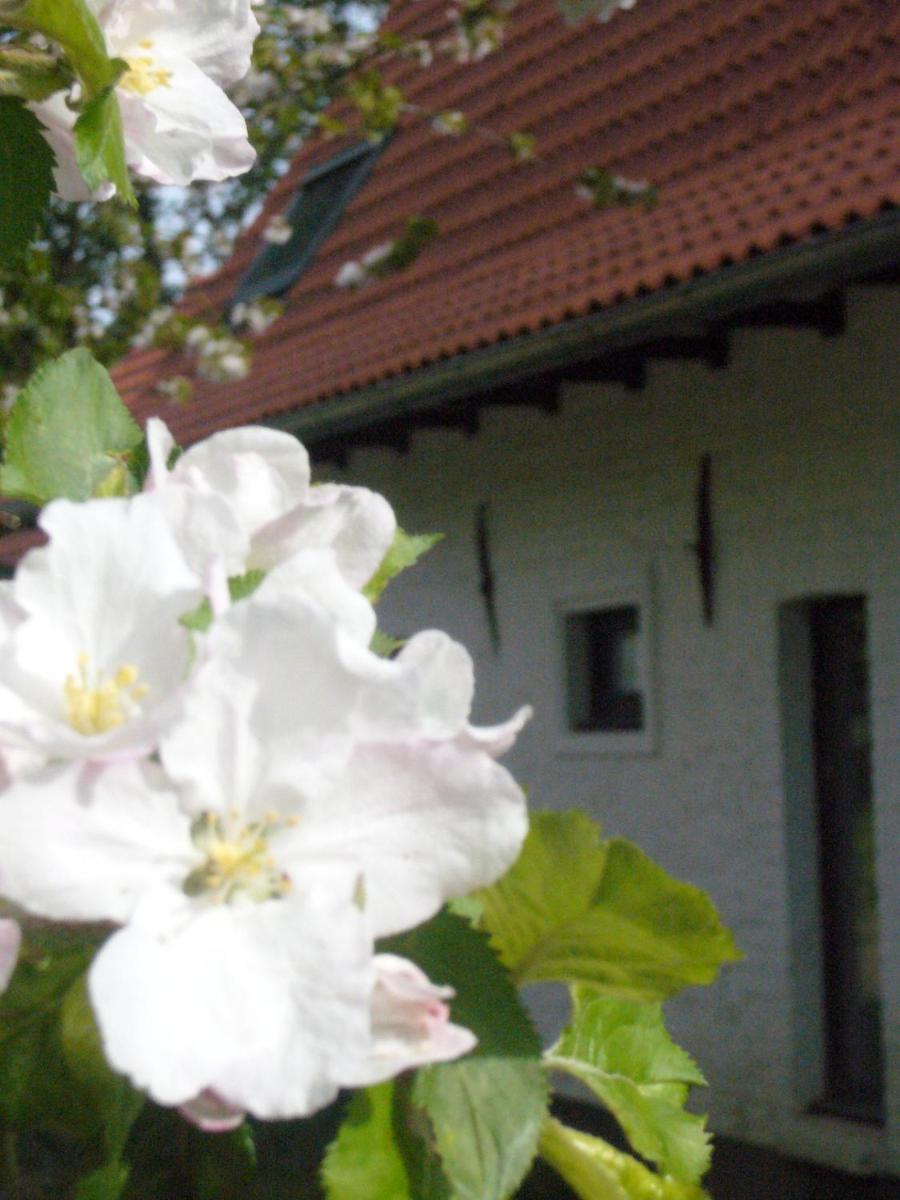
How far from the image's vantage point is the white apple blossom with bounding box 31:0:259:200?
813 mm

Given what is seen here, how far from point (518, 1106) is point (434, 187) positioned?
992cm

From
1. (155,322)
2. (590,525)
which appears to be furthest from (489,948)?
(590,525)

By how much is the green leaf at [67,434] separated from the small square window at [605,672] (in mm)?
7174

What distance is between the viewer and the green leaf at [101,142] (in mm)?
790

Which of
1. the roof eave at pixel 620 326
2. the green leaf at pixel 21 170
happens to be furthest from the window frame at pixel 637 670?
the green leaf at pixel 21 170

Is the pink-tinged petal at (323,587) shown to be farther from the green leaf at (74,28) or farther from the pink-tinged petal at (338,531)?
the green leaf at (74,28)

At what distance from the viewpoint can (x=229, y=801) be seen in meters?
0.49

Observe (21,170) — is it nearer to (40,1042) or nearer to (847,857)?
(40,1042)

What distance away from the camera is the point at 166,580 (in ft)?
1.64

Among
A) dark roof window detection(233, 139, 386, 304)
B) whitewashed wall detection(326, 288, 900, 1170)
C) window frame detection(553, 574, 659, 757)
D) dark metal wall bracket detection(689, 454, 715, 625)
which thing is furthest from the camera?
dark roof window detection(233, 139, 386, 304)

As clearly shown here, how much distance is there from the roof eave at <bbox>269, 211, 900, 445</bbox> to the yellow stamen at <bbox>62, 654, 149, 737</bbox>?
5.27 meters

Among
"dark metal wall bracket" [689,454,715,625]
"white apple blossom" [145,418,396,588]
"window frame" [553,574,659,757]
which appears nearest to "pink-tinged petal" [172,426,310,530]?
"white apple blossom" [145,418,396,588]

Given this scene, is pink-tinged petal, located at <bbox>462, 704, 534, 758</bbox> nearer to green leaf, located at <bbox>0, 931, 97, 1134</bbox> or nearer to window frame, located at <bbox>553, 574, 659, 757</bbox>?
green leaf, located at <bbox>0, 931, 97, 1134</bbox>

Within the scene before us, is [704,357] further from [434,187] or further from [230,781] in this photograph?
[230,781]
